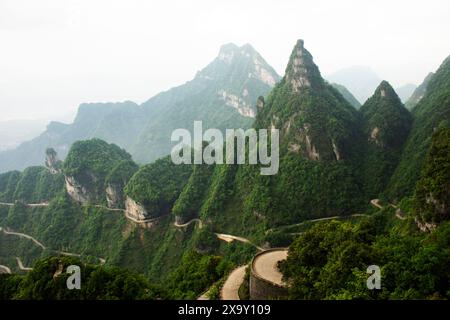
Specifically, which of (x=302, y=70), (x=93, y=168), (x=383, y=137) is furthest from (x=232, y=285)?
(x=93, y=168)

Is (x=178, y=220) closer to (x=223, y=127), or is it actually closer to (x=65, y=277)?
(x=65, y=277)

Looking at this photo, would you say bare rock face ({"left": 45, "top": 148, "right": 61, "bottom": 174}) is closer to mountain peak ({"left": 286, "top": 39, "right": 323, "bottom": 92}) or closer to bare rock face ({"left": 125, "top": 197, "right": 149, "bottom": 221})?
bare rock face ({"left": 125, "top": 197, "right": 149, "bottom": 221})

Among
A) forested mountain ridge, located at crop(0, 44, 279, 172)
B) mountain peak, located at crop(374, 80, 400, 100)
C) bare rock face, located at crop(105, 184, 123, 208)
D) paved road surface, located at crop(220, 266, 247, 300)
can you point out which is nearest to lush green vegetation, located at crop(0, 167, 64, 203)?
bare rock face, located at crop(105, 184, 123, 208)

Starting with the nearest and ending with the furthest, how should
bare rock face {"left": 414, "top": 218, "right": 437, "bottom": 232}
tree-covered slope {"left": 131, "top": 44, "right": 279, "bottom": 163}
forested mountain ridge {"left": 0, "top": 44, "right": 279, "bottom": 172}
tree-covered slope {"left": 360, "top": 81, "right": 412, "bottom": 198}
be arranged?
bare rock face {"left": 414, "top": 218, "right": 437, "bottom": 232} < tree-covered slope {"left": 360, "top": 81, "right": 412, "bottom": 198} < tree-covered slope {"left": 131, "top": 44, "right": 279, "bottom": 163} < forested mountain ridge {"left": 0, "top": 44, "right": 279, "bottom": 172}

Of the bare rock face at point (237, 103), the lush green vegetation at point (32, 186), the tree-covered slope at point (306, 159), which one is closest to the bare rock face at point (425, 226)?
the tree-covered slope at point (306, 159)
